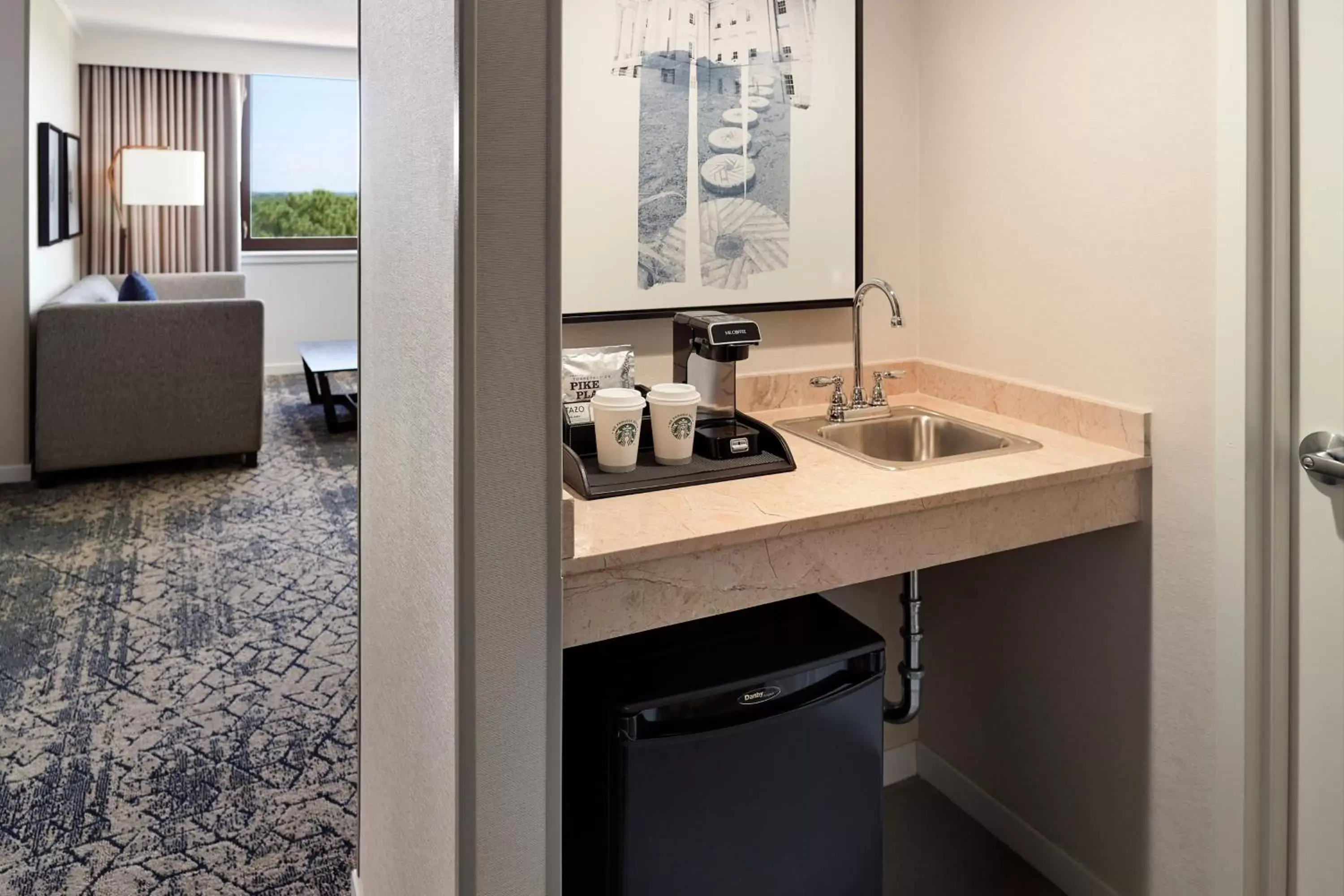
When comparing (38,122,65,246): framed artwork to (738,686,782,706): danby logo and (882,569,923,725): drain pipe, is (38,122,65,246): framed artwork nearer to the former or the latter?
(882,569,923,725): drain pipe

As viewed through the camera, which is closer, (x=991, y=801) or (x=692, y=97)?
(x=692, y=97)

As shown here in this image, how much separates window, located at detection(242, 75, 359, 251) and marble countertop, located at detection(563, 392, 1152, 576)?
22.4ft

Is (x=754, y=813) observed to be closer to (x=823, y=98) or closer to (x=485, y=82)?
(x=485, y=82)

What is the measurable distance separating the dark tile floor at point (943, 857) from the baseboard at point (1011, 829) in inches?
0.6

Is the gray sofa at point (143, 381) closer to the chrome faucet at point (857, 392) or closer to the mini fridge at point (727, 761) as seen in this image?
the chrome faucet at point (857, 392)

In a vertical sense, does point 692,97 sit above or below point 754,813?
above

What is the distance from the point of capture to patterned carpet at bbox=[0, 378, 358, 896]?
199 centimetres

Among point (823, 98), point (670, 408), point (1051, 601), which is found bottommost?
point (1051, 601)

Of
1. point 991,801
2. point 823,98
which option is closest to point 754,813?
point 991,801

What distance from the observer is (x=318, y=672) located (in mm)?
2799

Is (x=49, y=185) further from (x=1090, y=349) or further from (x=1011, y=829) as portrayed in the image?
(x=1011, y=829)

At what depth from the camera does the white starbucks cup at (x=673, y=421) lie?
5.28 ft

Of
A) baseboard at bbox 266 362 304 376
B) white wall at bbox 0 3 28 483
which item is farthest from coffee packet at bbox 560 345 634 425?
baseboard at bbox 266 362 304 376

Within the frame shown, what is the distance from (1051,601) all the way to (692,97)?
1231 millimetres
